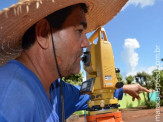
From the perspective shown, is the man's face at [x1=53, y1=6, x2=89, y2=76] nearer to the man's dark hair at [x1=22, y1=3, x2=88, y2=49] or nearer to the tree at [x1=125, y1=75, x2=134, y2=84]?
the man's dark hair at [x1=22, y1=3, x2=88, y2=49]

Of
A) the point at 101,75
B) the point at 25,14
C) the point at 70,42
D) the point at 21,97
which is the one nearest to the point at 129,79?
the point at 101,75

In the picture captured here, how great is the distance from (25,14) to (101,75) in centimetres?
129

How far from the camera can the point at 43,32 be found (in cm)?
133

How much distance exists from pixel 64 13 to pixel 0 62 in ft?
2.76

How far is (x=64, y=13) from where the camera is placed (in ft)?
4.55

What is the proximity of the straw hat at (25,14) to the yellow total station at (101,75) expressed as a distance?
1.45 feet

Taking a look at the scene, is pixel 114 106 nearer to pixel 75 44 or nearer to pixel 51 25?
pixel 75 44

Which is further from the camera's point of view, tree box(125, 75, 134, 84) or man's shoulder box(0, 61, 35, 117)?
tree box(125, 75, 134, 84)

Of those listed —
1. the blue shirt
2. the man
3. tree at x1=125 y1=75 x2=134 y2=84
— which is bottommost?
tree at x1=125 y1=75 x2=134 y2=84

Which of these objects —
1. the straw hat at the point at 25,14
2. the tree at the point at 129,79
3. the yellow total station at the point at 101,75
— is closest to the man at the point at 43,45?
the straw hat at the point at 25,14

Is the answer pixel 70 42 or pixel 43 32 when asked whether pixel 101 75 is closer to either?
pixel 70 42

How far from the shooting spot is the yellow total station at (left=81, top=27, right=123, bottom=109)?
2113mm

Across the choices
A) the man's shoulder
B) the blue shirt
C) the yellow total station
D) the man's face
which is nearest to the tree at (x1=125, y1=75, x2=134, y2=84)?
the yellow total station

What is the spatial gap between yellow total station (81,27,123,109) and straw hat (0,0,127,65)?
44 centimetres
